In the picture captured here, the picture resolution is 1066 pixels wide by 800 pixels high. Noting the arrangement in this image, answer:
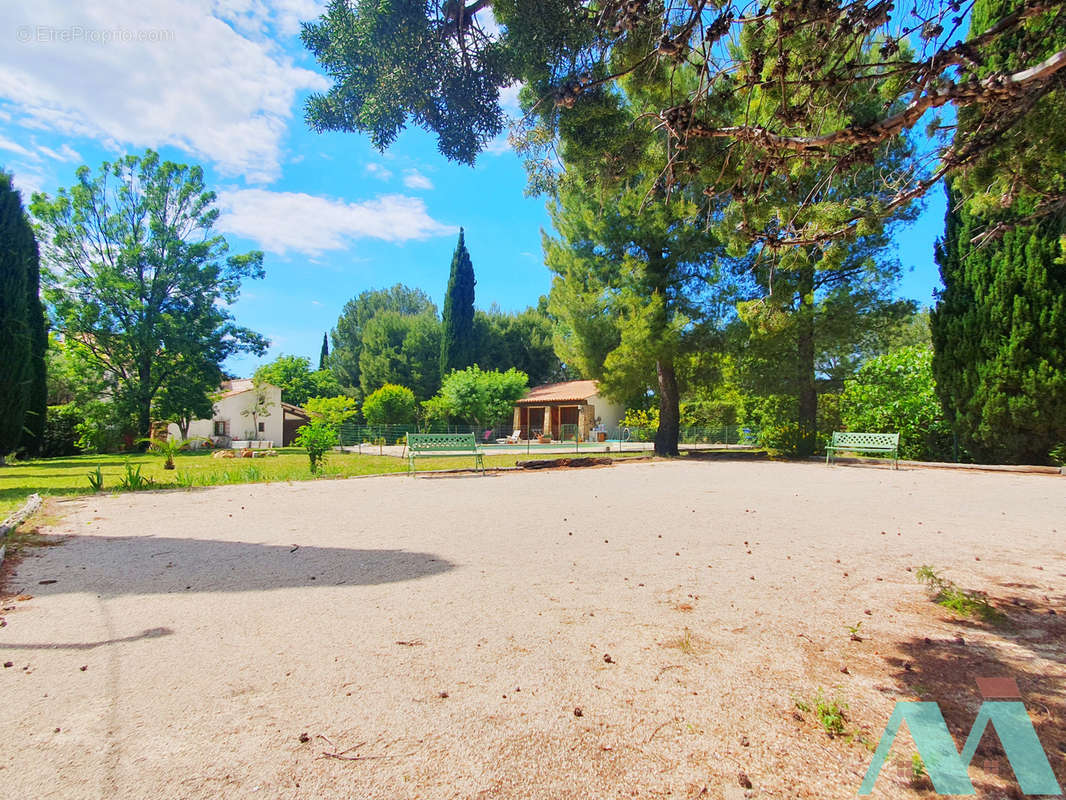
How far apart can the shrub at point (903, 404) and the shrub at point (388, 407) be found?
22.3m

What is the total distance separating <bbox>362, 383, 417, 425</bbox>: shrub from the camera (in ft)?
99.2

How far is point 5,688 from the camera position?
7.79 ft

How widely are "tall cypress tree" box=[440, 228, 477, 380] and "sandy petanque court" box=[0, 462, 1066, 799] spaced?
115 ft

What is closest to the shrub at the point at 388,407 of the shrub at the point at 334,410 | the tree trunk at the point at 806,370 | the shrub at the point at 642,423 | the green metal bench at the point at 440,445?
the shrub at the point at 334,410

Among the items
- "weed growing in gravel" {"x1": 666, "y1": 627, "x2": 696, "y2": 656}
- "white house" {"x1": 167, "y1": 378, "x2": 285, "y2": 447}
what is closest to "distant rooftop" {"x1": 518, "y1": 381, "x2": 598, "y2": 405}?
"white house" {"x1": 167, "y1": 378, "x2": 285, "y2": 447}

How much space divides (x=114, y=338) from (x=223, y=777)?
34.1 metres

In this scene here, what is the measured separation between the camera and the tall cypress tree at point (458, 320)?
4075 cm

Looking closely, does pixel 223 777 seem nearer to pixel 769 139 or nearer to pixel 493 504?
pixel 769 139

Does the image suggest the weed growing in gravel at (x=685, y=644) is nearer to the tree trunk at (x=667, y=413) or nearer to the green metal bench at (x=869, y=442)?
the green metal bench at (x=869, y=442)

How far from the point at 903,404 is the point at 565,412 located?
2286 centimetres

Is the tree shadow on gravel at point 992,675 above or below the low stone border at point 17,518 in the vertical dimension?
below

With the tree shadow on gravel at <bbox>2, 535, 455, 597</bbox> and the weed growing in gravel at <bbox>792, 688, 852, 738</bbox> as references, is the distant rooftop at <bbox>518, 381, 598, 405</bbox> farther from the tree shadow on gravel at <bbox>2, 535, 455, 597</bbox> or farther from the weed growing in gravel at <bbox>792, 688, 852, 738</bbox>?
the weed growing in gravel at <bbox>792, 688, 852, 738</bbox>

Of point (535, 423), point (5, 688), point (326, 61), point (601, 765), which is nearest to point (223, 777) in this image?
point (601, 765)

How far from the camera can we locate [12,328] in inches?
559
